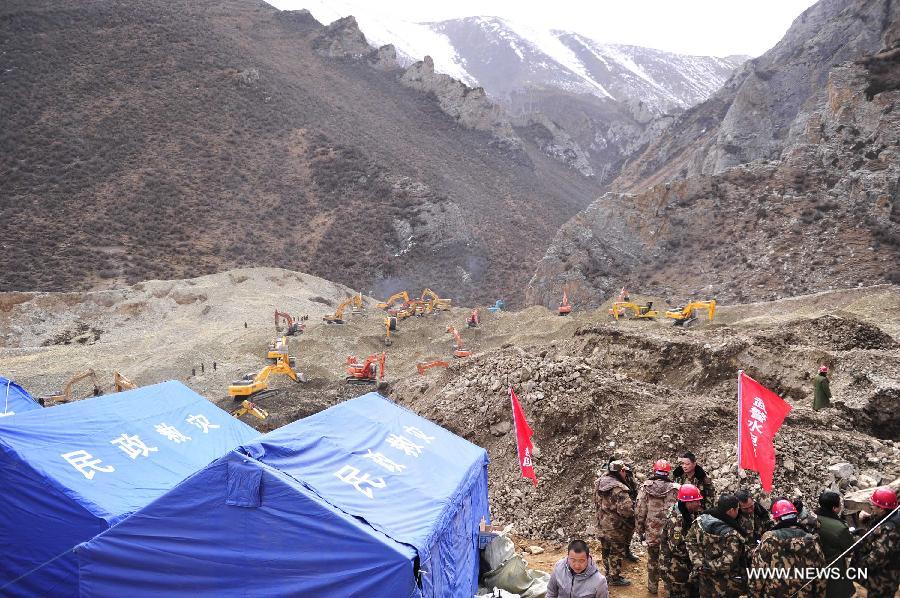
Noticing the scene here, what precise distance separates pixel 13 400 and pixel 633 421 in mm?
9991

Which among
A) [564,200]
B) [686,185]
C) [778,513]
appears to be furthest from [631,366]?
[564,200]

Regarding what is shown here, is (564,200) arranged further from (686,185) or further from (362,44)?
(686,185)

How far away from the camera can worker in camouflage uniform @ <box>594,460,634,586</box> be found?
21.3 feet

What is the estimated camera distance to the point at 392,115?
70875mm

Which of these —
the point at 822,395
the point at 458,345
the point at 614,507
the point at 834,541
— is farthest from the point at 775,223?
the point at 834,541

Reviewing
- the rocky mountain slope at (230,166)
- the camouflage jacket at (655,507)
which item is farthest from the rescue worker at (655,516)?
the rocky mountain slope at (230,166)

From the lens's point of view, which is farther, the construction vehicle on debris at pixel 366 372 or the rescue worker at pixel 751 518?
the construction vehicle on debris at pixel 366 372

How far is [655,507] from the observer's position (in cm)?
622

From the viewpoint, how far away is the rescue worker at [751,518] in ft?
17.2

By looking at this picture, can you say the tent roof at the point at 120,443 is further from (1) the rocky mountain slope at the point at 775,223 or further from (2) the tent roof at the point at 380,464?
(1) the rocky mountain slope at the point at 775,223

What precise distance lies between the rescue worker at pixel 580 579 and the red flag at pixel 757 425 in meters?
2.75

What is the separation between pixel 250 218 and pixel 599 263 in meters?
29.2

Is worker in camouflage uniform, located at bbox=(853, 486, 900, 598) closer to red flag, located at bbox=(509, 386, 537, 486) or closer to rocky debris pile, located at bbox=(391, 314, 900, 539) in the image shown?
rocky debris pile, located at bbox=(391, 314, 900, 539)

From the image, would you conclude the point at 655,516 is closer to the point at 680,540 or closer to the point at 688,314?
the point at 680,540
